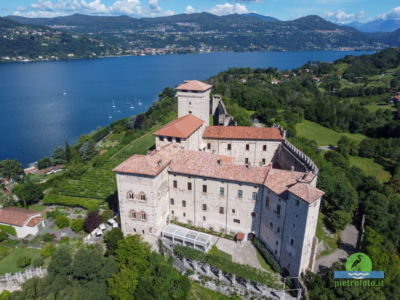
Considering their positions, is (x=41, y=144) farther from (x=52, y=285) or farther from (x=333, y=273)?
(x=333, y=273)

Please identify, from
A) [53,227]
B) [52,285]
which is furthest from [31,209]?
[52,285]

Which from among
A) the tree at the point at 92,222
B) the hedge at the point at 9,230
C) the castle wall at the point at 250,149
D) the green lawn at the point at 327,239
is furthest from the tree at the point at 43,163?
the green lawn at the point at 327,239

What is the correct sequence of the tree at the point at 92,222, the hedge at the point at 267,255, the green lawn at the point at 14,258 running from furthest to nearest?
1. the tree at the point at 92,222
2. the green lawn at the point at 14,258
3. the hedge at the point at 267,255

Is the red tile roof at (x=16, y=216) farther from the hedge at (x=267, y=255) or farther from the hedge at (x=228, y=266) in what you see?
the hedge at (x=267, y=255)

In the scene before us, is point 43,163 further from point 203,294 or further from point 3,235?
point 203,294

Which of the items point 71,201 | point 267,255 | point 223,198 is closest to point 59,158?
point 71,201

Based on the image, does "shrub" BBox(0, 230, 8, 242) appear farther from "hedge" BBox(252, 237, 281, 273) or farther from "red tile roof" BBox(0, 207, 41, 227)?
"hedge" BBox(252, 237, 281, 273)

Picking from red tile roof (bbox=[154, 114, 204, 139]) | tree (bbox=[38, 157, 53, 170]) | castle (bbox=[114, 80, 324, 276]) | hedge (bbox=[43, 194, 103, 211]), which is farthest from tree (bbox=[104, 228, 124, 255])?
tree (bbox=[38, 157, 53, 170])
